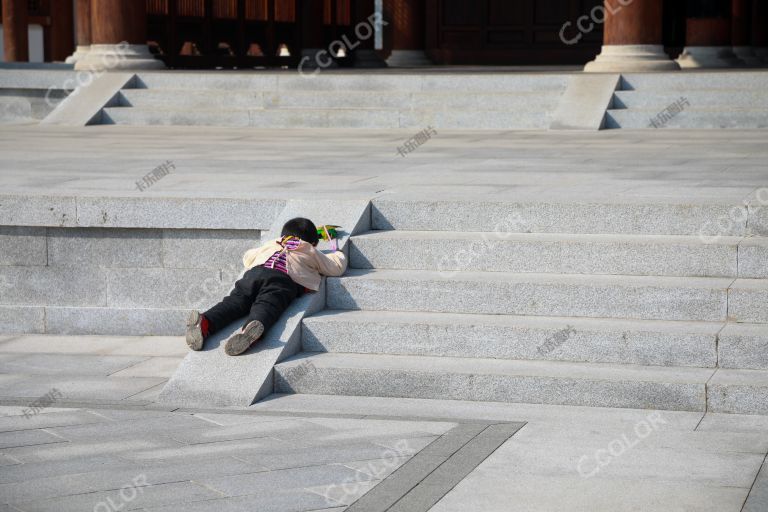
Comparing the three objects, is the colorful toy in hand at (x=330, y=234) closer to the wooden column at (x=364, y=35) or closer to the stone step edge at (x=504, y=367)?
the stone step edge at (x=504, y=367)

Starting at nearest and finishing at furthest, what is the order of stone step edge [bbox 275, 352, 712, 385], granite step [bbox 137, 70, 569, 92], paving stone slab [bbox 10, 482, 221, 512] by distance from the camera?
1. paving stone slab [bbox 10, 482, 221, 512]
2. stone step edge [bbox 275, 352, 712, 385]
3. granite step [bbox 137, 70, 569, 92]

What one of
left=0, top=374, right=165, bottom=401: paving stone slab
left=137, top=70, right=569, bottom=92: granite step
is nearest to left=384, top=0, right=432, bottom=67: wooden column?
left=137, top=70, right=569, bottom=92: granite step

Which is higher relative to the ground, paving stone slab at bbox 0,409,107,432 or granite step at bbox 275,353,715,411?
granite step at bbox 275,353,715,411

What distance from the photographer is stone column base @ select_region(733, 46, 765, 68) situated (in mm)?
22609

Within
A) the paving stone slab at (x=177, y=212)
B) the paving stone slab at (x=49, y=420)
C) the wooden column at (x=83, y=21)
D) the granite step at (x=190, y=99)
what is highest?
the wooden column at (x=83, y=21)

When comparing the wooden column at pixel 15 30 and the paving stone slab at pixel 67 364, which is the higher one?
the wooden column at pixel 15 30

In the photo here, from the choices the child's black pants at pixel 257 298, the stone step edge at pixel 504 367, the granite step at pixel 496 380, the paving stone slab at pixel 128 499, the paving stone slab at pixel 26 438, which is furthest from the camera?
the child's black pants at pixel 257 298

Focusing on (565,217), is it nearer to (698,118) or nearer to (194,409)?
(194,409)

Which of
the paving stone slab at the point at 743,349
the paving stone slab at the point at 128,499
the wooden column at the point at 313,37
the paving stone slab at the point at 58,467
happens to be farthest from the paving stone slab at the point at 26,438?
the wooden column at the point at 313,37

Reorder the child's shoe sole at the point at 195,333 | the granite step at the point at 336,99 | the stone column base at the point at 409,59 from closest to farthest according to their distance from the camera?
the child's shoe sole at the point at 195,333, the granite step at the point at 336,99, the stone column base at the point at 409,59

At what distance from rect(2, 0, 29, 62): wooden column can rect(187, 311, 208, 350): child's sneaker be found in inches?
1049

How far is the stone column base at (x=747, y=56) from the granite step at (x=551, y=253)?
1615 centimetres

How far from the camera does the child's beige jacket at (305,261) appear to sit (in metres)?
7.44

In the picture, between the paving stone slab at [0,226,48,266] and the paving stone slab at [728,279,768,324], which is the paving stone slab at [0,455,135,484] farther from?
the paving stone slab at [728,279,768,324]
